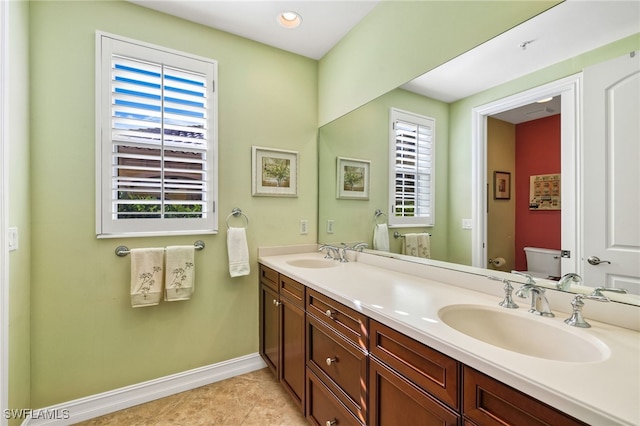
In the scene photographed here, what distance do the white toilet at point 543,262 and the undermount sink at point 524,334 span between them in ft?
0.77

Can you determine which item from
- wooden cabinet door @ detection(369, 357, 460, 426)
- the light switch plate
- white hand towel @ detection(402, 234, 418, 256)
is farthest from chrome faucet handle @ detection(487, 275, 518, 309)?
the light switch plate

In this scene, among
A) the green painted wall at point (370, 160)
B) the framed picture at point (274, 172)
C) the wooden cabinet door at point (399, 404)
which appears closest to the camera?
the wooden cabinet door at point (399, 404)

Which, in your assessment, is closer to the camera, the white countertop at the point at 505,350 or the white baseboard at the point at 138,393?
the white countertop at the point at 505,350

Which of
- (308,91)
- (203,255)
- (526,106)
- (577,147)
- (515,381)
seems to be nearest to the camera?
(515,381)

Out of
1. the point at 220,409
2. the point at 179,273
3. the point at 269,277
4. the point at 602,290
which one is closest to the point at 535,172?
the point at 602,290

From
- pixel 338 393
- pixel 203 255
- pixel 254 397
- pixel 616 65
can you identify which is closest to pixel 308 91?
pixel 203 255

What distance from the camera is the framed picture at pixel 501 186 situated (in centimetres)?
127

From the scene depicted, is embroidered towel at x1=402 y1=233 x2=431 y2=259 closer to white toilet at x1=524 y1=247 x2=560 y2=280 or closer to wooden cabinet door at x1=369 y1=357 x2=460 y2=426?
white toilet at x1=524 y1=247 x2=560 y2=280

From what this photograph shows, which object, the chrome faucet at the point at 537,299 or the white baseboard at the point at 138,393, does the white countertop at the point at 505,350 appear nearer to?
the chrome faucet at the point at 537,299

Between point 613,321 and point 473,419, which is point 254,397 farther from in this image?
point 613,321

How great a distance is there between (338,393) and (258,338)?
47.2 inches

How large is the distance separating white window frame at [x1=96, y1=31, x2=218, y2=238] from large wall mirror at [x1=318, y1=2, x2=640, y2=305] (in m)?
1.24

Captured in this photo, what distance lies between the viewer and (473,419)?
76 centimetres

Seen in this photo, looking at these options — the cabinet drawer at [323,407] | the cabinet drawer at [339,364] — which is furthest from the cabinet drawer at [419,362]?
the cabinet drawer at [323,407]
